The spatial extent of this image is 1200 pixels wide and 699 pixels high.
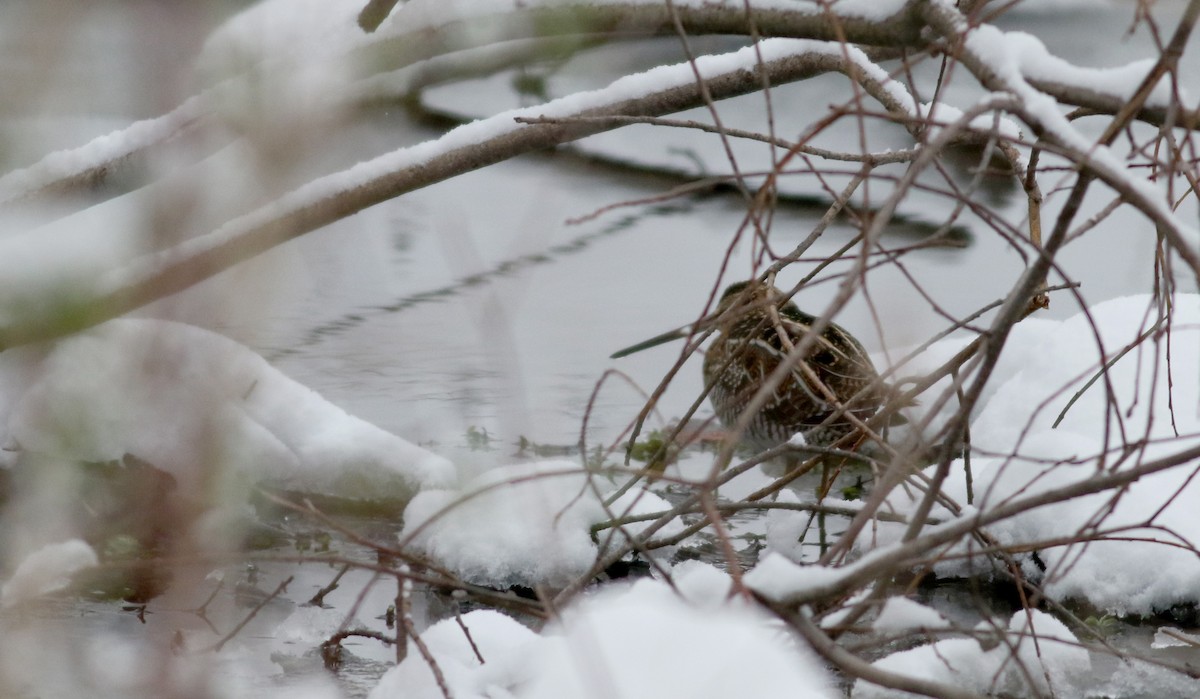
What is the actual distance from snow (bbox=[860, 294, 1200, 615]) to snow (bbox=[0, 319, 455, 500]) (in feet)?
3.82

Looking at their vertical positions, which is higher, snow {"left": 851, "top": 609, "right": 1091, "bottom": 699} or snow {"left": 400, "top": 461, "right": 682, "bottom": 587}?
snow {"left": 400, "top": 461, "right": 682, "bottom": 587}

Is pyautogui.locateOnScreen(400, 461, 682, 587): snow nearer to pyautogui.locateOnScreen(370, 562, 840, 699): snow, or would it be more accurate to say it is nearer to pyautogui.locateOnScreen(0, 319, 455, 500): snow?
pyautogui.locateOnScreen(0, 319, 455, 500): snow

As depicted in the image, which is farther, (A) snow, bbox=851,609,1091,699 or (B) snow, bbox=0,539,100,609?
(A) snow, bbox=851,609,1091,699

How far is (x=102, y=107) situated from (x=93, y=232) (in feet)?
1.98

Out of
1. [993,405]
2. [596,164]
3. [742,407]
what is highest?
[596,164]

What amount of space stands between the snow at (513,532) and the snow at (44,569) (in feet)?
2.62

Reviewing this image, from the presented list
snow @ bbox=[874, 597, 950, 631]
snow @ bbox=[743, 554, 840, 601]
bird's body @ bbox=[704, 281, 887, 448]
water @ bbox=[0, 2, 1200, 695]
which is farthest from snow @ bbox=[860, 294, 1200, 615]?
snow @ bbox=[743, 554, 840, 601]

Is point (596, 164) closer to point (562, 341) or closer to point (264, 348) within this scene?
point (562, 341)

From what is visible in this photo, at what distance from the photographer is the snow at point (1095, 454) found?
279 centimetres

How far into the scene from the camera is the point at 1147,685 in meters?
2.39

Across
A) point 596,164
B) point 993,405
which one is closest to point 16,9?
point 993,405

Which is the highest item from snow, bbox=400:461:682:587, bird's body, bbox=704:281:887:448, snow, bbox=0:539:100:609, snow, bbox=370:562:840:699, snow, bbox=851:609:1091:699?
bird's body, bbox=704:281:887:448

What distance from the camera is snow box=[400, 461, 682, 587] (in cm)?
286

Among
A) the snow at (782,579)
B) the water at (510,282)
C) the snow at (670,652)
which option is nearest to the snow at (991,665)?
the water at (510,282)
